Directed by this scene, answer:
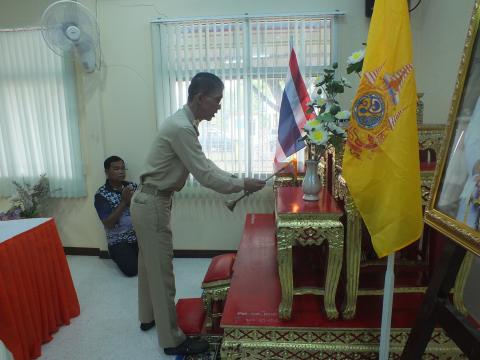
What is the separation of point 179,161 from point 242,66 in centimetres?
151

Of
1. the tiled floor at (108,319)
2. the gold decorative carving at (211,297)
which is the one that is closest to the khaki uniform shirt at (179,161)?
the gold decorative carving at (211,297)

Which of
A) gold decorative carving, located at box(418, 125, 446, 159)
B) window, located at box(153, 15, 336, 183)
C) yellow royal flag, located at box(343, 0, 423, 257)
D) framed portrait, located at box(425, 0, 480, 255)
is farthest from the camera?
window, located at box(153, 15, 336, 183)

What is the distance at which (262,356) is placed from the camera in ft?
4.75

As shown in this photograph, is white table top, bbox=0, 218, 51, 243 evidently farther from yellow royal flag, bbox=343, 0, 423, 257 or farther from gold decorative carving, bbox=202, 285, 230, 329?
yellow royal flag, bbox=343, 0, 423, 257

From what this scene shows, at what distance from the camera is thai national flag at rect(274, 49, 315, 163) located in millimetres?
2057

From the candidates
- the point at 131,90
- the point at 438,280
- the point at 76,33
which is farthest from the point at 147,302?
the point at 76,33

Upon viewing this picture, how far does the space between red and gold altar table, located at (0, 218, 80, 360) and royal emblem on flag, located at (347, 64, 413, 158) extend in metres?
1.78

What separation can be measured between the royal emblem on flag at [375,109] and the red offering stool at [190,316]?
1413 millimetres

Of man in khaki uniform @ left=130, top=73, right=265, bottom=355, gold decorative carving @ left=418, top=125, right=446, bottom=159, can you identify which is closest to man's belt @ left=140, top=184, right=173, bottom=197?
man in khaki uniform @ left=130, top=73, right=265, bottom=355

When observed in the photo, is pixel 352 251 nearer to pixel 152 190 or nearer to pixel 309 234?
pixel 309 234

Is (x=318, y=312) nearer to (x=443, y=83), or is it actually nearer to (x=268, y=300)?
(x=268, y=300)

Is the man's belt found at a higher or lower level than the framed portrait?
lower

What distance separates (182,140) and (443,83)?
183cm

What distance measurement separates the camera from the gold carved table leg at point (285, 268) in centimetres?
138
